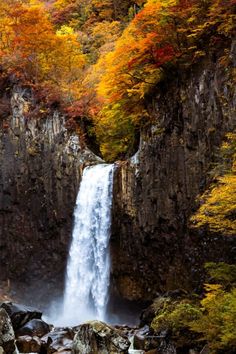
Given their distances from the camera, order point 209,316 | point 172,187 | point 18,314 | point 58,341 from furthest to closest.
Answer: point 172,187 < point 18,314 < point 58,341 < point 209,316

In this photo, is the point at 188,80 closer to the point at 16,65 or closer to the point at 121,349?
the point at 121,349

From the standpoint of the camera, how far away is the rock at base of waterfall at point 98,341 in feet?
35.9

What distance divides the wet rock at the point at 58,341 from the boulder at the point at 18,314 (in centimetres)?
131

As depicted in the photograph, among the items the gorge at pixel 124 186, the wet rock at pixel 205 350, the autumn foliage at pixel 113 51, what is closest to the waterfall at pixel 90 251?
the gorge at pixel 124 186

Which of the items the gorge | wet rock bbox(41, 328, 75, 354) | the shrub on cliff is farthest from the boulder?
the shrub on cliff

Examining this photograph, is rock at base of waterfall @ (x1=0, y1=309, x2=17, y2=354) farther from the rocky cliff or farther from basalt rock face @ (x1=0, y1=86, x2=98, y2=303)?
basalt rock face @ (x1=0, y1=86, x2=98, y2=303)

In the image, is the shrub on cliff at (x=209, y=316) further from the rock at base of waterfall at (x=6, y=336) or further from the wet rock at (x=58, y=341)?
the rock at base of waterfall at (x=6, y=336)

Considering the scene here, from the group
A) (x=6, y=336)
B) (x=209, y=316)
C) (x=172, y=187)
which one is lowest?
(x=6, y=336)

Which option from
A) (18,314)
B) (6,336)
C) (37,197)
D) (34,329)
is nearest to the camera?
(6,336)

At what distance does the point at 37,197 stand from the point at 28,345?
1007 cm

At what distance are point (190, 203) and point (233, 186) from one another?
19.7 ft

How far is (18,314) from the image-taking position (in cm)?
1562

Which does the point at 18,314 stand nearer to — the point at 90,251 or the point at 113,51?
the point at 90,251

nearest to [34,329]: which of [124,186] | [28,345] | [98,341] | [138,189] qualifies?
[28,345]
